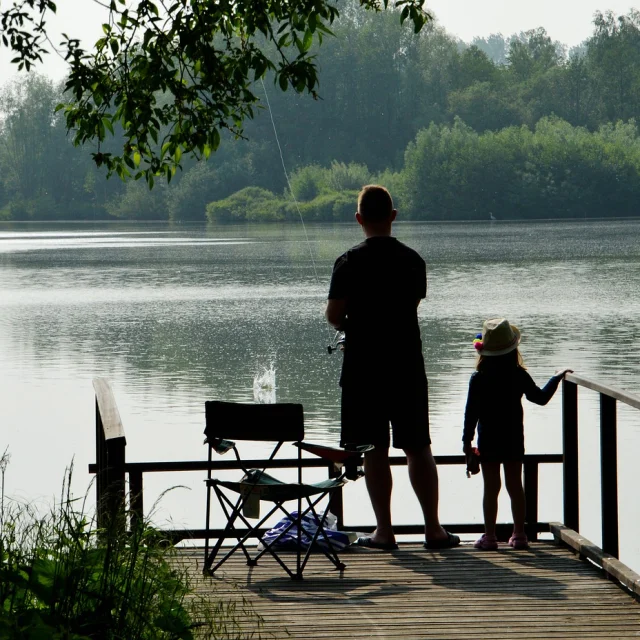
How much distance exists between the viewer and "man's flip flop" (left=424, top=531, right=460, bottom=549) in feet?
17.3

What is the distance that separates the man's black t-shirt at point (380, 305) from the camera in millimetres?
5090

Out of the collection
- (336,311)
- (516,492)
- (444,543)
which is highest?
(336,311)

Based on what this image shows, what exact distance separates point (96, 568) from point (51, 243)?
5550cm

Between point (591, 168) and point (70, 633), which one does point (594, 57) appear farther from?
point (70, 633)

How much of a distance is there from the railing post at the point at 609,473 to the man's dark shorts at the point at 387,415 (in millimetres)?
692

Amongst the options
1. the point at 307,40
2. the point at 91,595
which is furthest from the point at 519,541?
the point at 91,595

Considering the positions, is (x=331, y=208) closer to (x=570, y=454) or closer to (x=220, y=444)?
(x=570, y=454)

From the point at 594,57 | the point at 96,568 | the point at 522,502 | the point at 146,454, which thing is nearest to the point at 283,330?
the point at 146,454

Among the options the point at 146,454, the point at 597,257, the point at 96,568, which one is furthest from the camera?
the point at 597,257

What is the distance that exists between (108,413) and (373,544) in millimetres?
1203

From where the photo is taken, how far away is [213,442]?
15.9 feet

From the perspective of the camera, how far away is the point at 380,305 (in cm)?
513

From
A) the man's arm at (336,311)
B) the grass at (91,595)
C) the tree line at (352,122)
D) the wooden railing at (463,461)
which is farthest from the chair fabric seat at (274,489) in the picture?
the tree line at (352,122)

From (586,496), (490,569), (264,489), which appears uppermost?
(264,489)
